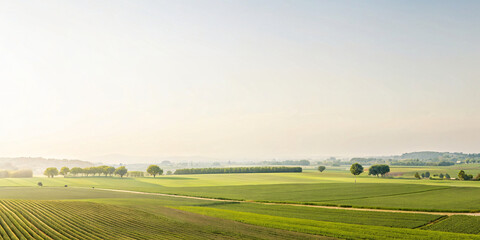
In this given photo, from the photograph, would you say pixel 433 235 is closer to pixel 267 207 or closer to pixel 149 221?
pixel 267 207

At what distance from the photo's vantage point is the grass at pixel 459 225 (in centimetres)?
3272

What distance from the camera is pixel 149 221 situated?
3725 cm

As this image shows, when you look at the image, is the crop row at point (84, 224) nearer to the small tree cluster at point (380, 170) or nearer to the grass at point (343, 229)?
the grass at point (343, 229)

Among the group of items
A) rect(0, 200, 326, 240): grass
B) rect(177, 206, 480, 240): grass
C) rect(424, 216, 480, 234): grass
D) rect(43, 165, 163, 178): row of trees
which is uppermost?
rect(43, 165, 163, 178): row of trees

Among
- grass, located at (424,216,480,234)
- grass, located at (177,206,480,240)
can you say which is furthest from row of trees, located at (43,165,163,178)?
grass, located at (424,216,480,234)

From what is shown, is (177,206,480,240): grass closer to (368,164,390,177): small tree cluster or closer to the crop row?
the crop row

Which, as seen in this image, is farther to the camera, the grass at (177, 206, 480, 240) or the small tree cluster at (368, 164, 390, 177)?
the small tree cluster at (368, 164, 390, 177)

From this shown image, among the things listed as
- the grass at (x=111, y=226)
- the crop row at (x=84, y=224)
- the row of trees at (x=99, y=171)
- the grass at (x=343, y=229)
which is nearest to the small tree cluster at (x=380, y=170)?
the row of trees at (x=99, y=171)

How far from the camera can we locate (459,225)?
34.9 m

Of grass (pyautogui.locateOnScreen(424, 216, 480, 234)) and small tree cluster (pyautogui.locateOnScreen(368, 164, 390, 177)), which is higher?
small tree cluster (pyautogui.locateOnScreen(368, 164, 390, 177))

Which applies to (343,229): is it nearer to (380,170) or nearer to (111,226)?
(111,226)

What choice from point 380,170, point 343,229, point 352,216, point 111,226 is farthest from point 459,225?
point 380,170

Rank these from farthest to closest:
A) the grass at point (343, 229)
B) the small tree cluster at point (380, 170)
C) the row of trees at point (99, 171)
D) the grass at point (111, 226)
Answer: the row of trees at point (99, 171) < the small tree cluster at point (380, 170) < the grass at point (343, 229) < the grass at point (111, 226)

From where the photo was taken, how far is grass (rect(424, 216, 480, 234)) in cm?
3272
